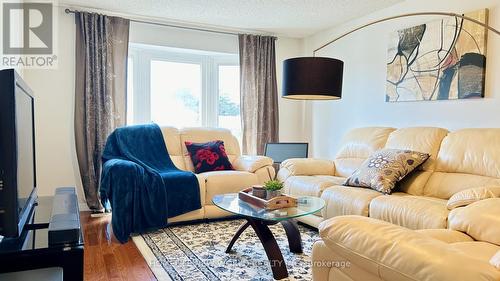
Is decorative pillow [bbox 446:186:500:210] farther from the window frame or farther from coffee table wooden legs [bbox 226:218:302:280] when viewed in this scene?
the window frame

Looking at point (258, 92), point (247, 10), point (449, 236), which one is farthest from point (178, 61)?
point (449, 236)

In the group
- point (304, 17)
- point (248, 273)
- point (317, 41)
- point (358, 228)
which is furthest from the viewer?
point (317, 41)

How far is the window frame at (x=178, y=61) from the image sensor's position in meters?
4.45

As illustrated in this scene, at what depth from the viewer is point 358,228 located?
1304 millimetres

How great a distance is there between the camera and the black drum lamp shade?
2.64 meters

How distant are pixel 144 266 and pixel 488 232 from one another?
80.7 inches

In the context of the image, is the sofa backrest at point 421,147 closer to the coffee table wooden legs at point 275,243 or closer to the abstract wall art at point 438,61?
the abstract wall art at point 438,61

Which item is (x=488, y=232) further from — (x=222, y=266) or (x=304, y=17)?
(x=304, y=17)

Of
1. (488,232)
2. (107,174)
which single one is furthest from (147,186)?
(488,232)

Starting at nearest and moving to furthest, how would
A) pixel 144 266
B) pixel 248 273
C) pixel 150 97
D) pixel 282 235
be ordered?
pixel 248 273 → pixel 144 266 → pixel 282 235 → pixel 150 97

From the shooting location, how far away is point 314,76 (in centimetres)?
264

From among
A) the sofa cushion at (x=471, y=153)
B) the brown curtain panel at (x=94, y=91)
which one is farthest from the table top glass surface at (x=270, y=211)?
the brown curtain panel at (x=94, y=91)

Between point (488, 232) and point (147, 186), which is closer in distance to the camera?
point (488, 232)

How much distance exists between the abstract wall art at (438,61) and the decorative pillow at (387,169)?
0.74 meters
